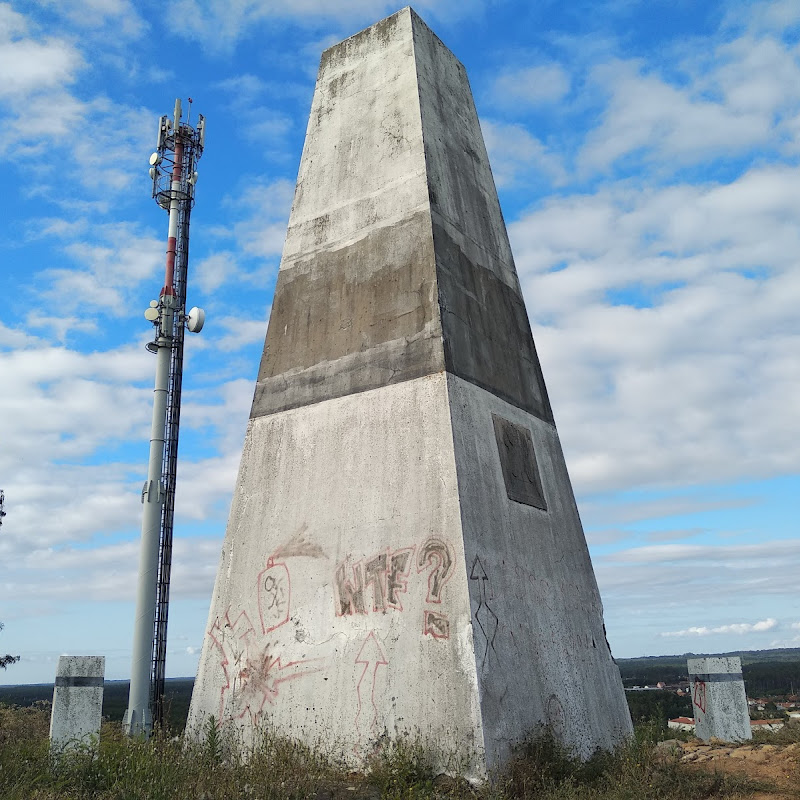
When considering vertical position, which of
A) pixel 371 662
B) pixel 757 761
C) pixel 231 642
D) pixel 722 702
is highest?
pixel 231 642

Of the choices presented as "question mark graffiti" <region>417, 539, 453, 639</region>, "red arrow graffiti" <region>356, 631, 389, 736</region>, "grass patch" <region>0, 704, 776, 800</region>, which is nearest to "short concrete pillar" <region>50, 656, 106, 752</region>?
"grass patch" <region>0, 704, 776, 800</region>

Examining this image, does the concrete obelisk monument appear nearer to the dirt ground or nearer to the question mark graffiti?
the question mark graffiti

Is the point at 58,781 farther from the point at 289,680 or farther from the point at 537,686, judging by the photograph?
the point at 537,686

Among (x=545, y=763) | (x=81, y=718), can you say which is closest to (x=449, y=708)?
(x=545, y=763)

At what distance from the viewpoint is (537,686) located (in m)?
8.49

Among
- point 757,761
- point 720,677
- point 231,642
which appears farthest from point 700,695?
point 231,642

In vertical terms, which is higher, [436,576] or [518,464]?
[518,464]

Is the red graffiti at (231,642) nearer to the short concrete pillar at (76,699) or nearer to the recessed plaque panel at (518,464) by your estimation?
the short concrete pillar at (76,699)

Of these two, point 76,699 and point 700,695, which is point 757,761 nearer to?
point 700,695

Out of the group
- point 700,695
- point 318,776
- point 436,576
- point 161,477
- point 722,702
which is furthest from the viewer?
point 161,477

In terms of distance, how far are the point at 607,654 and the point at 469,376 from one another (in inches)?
170

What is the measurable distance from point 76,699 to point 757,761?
27.2 ft

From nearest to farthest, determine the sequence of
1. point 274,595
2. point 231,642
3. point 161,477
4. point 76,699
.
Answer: point 76,699, point 274,595, point 231,642, point 161,477

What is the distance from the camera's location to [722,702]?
39.4ft
